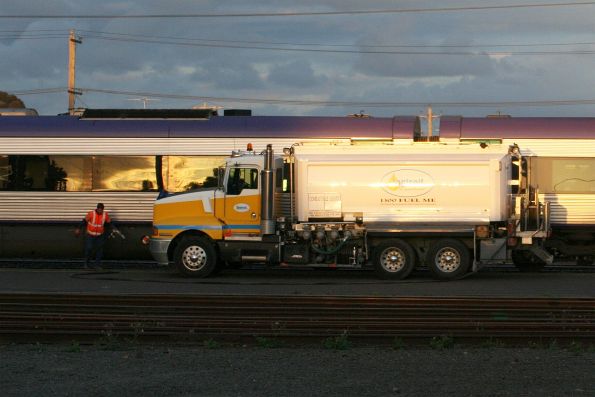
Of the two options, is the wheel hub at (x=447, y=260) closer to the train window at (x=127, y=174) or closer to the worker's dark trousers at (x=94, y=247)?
the train window at (x=127, y=174)

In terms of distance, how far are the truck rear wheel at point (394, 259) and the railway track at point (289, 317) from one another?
5923 millimetres

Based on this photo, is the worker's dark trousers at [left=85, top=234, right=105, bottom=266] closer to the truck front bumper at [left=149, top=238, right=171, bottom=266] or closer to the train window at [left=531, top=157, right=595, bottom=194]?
the truck front bumper at [left=149, top=238, right=171, bottom=266]

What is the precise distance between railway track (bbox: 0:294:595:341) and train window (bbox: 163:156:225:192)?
307 inches

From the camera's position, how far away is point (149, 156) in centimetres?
2172

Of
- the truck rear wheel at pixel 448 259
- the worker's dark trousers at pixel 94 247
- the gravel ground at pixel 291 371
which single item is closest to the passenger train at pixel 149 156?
the worker's dark trousers at pixel 94 247

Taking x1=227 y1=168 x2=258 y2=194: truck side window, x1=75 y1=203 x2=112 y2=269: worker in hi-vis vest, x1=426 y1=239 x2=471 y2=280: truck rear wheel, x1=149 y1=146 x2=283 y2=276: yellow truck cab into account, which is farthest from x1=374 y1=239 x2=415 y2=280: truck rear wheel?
x1=75 y1=203 x2=112 y2=269: worker in hi-vis vest

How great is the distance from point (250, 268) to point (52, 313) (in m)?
10.7

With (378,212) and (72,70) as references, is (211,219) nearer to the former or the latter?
(378,212)

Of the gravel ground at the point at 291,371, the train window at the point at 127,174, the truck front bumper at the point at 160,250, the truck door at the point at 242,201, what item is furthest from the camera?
the train window at the point at 127,174

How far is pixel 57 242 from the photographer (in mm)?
21812

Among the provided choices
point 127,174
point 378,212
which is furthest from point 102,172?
point 378,212

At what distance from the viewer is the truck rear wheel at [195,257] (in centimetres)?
1980

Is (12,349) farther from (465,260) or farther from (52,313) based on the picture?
(465,260)

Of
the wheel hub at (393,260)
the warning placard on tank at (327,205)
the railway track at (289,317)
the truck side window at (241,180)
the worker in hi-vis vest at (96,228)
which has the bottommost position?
the railway track at (289,317)
